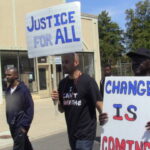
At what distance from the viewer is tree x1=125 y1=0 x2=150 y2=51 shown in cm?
4625

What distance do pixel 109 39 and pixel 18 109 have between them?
45.6 meters

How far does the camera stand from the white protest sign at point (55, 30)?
565 centimetres

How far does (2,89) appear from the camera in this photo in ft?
80.7

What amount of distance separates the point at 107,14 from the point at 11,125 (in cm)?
4743

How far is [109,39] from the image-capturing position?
5191 cm

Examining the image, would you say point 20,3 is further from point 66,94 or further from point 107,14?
A: point 107,14

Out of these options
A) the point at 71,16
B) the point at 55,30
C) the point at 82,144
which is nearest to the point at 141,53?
the point at 82,144

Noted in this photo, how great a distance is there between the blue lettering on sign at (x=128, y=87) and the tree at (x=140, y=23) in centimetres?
4171

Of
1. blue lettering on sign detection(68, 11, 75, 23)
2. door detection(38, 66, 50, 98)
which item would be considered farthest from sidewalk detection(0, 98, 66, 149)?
door detection(38, 66, 50, 98)

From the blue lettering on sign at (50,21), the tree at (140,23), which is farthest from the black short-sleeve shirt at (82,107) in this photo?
the tree at (140,23)

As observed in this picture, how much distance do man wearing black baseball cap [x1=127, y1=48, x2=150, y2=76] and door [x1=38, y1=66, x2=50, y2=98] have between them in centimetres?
2333

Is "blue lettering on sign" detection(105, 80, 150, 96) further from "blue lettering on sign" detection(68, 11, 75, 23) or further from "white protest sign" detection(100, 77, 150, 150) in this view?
"blue lettering on sign" detection(68, 11, 75, 23)

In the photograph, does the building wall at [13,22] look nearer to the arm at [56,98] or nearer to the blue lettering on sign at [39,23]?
the blue lettering on sign at [39,23]

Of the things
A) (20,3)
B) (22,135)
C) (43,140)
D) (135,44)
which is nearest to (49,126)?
(43,140)
